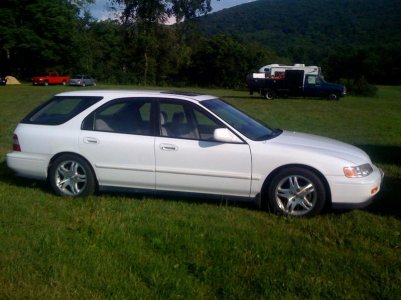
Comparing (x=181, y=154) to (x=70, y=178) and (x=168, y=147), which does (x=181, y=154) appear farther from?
(x=70, y=178)

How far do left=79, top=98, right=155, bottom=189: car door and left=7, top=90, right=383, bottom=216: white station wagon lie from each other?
1 cm

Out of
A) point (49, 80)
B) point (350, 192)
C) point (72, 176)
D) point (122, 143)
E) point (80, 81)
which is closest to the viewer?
point (350, 192)

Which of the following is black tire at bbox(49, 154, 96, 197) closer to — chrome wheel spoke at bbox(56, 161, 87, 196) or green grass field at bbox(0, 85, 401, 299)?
chrome wheel spoke at bbox(56, 161, 87, 196)

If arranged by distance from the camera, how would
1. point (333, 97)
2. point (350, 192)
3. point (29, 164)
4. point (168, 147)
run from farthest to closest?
point (333, 97) → point (29, 164) → point (168, 147) → point (350, 192)

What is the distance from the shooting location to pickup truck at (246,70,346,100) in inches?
1320

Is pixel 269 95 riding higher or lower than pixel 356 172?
lower

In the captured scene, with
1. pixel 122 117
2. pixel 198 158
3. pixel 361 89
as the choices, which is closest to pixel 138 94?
pixel 122 117

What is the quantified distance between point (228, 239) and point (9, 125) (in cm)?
1114

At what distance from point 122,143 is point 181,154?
0.74m

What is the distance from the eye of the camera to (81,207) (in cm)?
607

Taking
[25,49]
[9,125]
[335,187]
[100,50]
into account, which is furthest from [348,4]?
[335,187]

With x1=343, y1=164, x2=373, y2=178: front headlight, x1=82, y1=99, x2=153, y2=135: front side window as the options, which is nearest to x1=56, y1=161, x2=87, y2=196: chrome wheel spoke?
x1=82, y1=99, x2=153, y2=135: front side window

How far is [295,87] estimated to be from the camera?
3391 centimetres

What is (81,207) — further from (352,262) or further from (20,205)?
(352,262)
